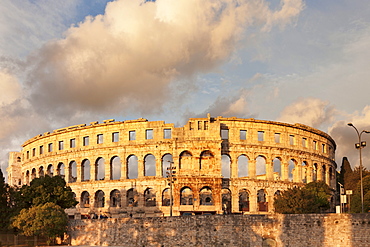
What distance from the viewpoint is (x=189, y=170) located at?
6994cm

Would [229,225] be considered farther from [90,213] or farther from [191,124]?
[90,213]

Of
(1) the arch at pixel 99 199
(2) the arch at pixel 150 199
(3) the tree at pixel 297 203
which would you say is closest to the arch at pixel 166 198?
(2) the arch at pixel 150 199

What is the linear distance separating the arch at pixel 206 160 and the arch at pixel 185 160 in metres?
1.63

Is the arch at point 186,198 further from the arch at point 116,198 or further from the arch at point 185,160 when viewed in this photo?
the arch at point 185,160

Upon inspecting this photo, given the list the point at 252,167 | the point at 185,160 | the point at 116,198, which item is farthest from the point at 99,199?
the point at 252,167

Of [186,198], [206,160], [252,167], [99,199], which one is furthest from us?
[186,198]

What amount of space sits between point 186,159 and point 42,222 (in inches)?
1022

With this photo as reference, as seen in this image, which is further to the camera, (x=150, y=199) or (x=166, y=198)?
(x=150, y=199)

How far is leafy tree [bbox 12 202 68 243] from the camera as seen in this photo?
52566 millimetres

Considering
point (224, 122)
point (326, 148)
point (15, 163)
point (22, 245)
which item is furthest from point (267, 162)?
point (15, 163)

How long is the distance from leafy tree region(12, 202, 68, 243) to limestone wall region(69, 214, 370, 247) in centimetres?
206

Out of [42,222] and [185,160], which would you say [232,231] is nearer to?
[42,222]

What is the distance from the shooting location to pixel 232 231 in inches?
1729

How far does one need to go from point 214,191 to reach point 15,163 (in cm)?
5232
